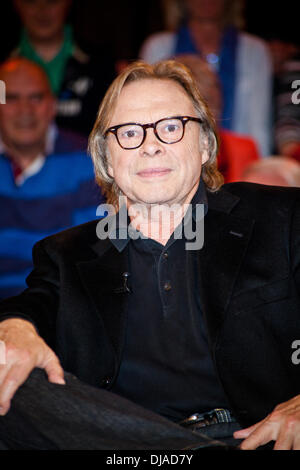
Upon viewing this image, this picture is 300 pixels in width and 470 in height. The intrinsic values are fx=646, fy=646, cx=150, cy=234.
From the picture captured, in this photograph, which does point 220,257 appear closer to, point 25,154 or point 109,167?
point 109,167

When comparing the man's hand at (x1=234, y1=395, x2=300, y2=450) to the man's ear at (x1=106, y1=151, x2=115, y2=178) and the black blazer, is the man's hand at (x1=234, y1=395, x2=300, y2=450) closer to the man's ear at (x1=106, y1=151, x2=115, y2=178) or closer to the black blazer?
the black blazer

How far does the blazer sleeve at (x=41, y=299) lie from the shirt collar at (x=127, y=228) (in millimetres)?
199

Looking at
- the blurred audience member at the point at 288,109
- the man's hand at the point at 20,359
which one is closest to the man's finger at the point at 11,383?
the man's hand at the point at 20,359

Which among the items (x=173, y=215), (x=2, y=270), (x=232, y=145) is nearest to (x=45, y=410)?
(x=173, y=215)

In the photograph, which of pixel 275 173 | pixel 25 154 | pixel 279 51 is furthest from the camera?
pixel 279 51

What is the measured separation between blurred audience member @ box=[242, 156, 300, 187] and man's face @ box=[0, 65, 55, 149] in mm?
1243

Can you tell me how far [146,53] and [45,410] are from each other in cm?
317

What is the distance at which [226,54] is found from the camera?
4203mm

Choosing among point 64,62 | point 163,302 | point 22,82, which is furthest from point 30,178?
point 163,302

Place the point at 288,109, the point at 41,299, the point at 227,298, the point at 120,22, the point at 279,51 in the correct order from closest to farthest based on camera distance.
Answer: the point at 227,298 → the point at 41,299 → the point at 288,109 → the point at 279,51 → the point at 120,22

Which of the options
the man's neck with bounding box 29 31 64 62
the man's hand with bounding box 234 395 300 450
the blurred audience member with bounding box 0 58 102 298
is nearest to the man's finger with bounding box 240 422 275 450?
the man's hand with bounding box 234 395 300 450

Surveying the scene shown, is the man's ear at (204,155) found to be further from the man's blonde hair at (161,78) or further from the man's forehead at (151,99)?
the man's forehead at (151,99)

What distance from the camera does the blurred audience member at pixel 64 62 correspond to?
405cm

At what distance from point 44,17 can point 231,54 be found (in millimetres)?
1241
